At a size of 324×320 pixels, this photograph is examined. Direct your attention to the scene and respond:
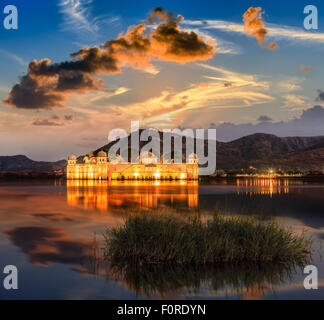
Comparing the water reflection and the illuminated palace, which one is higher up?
the illuminated palace

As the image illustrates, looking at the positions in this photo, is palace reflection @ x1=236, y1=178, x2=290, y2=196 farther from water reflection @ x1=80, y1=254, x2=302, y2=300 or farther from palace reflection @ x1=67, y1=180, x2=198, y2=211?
water reflection @ x1=80, y1=254, x2=302, y2=300

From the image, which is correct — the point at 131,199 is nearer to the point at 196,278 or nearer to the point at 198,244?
the point at 198,244

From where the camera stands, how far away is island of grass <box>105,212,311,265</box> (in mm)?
11195

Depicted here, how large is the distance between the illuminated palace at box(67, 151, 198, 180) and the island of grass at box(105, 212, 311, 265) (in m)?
134

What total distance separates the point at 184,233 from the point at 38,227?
11.9m

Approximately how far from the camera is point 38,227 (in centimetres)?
2083

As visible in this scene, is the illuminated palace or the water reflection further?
the illuminated palace

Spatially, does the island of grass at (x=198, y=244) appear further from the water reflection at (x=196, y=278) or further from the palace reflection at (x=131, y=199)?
the palace reflection at (x=131, y=199)

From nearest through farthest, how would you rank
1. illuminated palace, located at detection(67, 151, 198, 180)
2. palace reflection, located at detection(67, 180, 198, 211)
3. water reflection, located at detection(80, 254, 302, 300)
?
water reflection, located at detection(80, 254, 302, 300)
palace reflection, located at detection(67, 180, 198, 211)
illuminated palace, located at detection(67, 151, 198, 180)

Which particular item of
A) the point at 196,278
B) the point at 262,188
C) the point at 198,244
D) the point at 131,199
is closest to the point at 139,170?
the point at 262,188

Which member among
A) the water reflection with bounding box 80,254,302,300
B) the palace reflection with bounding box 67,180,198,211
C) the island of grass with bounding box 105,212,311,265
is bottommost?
the palace reflection with bounding box 67,180,198,211

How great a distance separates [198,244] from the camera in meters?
11.5

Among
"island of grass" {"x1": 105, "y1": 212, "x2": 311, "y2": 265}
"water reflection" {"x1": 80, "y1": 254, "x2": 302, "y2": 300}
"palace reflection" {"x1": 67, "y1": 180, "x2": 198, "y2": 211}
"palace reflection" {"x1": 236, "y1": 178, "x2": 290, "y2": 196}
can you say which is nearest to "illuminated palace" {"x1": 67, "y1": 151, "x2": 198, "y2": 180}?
"palace reflection" {"x1": 236, "y1": 178, "x2": 290, "y2": 196}
